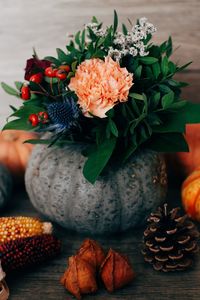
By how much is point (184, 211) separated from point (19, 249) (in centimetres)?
36

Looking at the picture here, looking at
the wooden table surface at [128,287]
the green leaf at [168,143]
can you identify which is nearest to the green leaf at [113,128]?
the green leaf at [168,143]

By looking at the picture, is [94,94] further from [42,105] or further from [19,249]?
[19,249]

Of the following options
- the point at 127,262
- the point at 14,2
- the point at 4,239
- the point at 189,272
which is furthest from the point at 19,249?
the point at 14,2

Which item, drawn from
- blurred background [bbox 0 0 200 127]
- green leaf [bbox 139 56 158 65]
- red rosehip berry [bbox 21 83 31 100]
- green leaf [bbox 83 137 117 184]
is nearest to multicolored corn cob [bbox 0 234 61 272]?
green leaf [bbox 83 137 117 184]

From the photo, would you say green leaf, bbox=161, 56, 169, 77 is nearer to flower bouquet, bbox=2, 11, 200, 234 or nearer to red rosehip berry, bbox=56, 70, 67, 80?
flower bouquet, bbox=2, 11, 200, 234

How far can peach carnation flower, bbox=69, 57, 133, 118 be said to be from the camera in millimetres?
809

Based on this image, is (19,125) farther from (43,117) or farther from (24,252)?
(24,252)

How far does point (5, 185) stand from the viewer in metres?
1.01

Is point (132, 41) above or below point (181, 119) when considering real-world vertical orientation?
above

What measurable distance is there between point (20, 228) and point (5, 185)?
0.18m

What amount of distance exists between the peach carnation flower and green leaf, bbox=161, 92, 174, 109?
0.06m

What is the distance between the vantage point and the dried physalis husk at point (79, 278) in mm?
742

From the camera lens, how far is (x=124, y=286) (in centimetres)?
77

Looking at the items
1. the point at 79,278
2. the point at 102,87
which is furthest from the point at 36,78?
the point at 79,278
